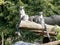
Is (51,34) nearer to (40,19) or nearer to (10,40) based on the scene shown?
(40,19)

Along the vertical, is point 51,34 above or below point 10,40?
above

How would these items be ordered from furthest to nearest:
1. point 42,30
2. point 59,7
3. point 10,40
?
1. point 59,7
2. point 10,40
3. point 42,30

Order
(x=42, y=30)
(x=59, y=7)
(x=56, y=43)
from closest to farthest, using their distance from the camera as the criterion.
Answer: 1. (x=56, y=43)
2. (x=42, y=30)
3. (x=59, y=7)

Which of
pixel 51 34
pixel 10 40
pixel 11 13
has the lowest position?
pixel 10 40

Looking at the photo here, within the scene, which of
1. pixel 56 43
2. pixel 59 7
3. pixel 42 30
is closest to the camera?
pixel 56 43

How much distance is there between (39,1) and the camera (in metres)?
9.05

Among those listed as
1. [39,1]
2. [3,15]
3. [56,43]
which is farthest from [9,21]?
[56,43]

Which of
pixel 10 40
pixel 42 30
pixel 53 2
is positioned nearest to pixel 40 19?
pixel 42 30

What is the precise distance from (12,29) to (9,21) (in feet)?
1.15

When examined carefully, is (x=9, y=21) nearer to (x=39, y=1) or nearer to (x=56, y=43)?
(x=39, y=1)

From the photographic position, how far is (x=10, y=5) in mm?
9258

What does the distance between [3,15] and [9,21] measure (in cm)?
35

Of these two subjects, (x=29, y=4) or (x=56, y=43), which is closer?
(x=56, y=43)

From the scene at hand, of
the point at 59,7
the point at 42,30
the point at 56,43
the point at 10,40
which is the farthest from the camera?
the point at 59,7
